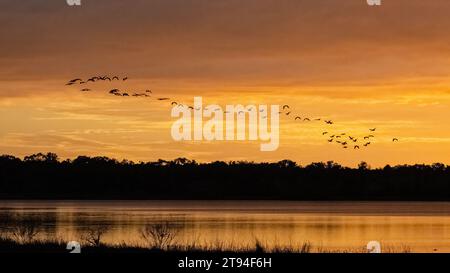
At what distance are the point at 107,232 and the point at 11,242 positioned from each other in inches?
1374

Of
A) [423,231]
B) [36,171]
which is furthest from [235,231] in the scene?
[36,171]

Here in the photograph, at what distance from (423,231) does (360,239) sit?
14.4 metres
